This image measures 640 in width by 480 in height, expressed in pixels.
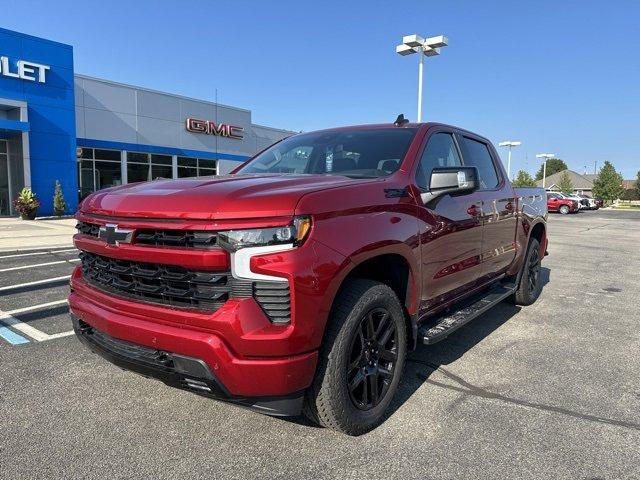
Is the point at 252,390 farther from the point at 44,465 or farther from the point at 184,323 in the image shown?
the point at 44,465

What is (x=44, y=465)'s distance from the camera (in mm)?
2434

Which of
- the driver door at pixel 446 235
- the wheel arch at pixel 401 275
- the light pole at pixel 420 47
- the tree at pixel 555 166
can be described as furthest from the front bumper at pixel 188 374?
the tree at pixel 555 166

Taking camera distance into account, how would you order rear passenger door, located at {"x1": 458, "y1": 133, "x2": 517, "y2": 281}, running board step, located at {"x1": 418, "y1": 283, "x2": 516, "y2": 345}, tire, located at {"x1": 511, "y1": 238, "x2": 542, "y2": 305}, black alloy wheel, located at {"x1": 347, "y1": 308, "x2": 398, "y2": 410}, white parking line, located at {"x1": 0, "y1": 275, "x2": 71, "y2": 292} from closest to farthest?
black alloy wheel, located at {"x1": 347, "y1": 308, "x2": 398, "y2": 410} < running board step, located at {"x1": 418, "y1": 283, "x2": 516, "y2": 345} < rear passenger door, located at {"x1": 458, "y1": 133, "x2": 517, "y2": 281} < tire, located at {"x1": 511, "y1": 238, "x2": 542, "y2": 305} < white parking line, located at {"x1": 0, "y1": 275, "x2": 71, "y2": 292}

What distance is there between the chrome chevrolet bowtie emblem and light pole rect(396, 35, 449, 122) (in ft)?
53.4

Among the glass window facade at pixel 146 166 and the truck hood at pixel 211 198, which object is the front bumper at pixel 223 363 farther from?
the glass window facade at pixel 146 166

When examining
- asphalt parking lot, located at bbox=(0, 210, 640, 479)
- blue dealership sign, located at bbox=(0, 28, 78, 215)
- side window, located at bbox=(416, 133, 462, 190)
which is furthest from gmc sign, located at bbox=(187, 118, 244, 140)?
side window, located at bbox=(416, 133, 462, 190)

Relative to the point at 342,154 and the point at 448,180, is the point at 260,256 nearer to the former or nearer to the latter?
the point at 448,180

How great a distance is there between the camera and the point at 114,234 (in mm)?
2594

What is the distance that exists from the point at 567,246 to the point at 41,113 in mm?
19419

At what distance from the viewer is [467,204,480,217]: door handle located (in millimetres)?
3905

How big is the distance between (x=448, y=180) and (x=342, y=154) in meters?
0.93

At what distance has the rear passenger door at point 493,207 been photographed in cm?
430

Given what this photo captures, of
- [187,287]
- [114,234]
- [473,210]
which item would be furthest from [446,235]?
[114,234]

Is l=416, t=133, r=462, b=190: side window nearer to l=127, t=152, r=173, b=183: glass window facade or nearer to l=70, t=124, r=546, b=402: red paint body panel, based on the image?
l=70, t=124, r=546, b=402: red paint body panel
